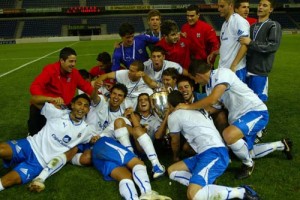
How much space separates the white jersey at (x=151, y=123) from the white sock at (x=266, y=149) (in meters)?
1.31

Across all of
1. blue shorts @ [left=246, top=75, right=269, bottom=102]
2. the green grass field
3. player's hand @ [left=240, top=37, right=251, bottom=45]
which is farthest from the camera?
blue shorts @ [left=246, top=75, right=269, bottom=102]

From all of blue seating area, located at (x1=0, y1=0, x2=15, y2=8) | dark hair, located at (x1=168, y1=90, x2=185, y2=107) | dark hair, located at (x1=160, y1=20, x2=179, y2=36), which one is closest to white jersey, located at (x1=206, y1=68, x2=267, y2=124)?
dark hair, located at (x1=168, y1=90, x2=185, y2=107)

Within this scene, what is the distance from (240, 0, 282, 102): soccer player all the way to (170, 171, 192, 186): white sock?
1.96 m

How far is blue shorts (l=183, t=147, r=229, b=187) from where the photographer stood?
3.30 meters

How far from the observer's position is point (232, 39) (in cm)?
491

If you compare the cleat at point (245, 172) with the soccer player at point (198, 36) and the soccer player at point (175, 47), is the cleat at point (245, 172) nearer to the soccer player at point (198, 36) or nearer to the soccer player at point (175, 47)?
the soccer player at point (175, 47)

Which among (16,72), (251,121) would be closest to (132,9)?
(16,72)

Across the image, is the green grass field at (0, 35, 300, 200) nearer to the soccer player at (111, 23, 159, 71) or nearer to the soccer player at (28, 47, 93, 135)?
the soccer player at (28, 47, 93, 135)

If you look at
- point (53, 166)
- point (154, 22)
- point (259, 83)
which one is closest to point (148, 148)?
point (53, 166)

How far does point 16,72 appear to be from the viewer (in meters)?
13.3

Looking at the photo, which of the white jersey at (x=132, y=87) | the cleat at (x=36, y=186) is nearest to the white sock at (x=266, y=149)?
the white jersey at (x=132, y=87)

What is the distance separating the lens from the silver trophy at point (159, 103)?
4.77m

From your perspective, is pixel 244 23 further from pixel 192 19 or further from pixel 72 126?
pixel 72 126

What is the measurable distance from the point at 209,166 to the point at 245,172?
699 millimetres
